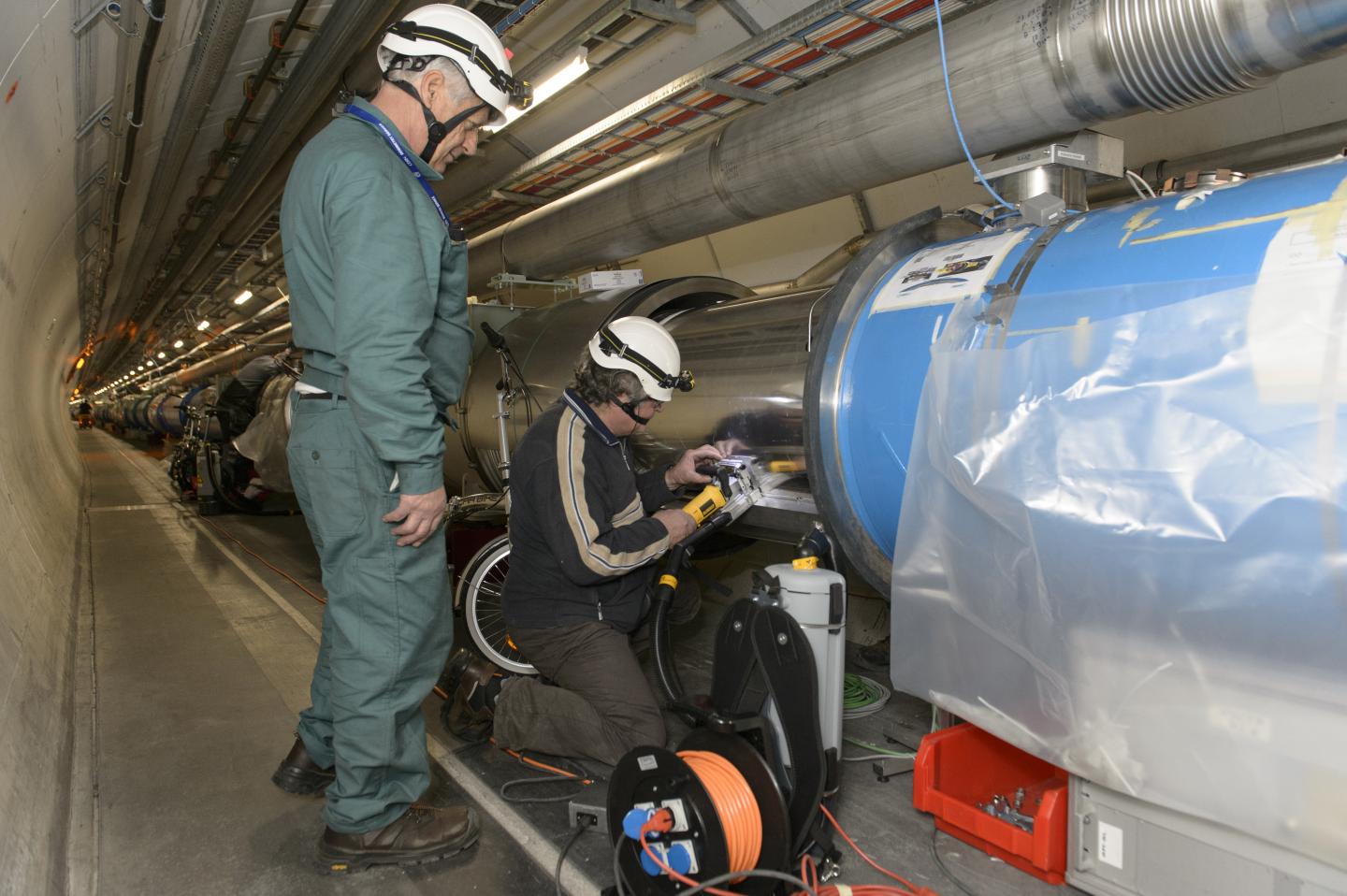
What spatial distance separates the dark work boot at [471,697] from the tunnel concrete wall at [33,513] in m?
0.95

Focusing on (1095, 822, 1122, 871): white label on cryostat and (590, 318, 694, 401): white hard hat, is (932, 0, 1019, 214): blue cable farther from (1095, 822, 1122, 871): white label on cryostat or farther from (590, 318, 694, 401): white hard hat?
(1095, 822, 1122, 871): white label on cryostat

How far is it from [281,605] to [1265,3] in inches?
165

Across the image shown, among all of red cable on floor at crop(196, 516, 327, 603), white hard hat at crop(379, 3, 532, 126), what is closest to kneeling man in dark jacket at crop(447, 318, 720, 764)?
white hard hat at crop(379, 3, 532, 126)

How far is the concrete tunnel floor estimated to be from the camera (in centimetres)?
181

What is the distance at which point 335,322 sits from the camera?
167cm

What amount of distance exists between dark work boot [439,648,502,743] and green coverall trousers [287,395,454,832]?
0.65 metres

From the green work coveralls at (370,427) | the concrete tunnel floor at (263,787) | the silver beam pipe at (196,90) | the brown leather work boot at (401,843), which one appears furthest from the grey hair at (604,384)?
the silver beam pipe at (196,90)

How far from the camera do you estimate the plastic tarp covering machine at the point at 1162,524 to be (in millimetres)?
1108

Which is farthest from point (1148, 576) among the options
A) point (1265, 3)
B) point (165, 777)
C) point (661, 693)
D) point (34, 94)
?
point (34, 94)

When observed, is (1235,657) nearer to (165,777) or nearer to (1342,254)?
(1342,254)

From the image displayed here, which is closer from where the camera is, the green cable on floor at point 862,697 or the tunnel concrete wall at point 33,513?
the tunnel concrete wall at point 33,513

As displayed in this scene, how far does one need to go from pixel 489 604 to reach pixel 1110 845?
8.62ft

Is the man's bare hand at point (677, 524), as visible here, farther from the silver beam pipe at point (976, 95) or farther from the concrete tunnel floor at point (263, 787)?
the silver beam pipe at point (976, 95)

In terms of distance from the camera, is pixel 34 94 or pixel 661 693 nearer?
pixel 661 693
